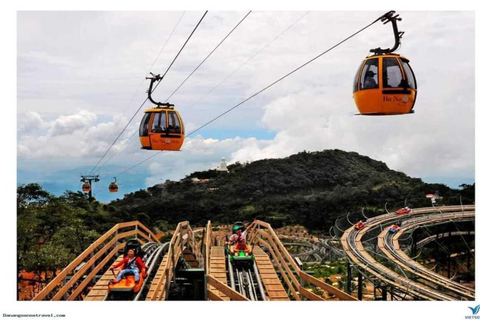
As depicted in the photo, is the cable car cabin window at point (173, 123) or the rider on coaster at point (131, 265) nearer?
the rider on coaster at point (131, 265)

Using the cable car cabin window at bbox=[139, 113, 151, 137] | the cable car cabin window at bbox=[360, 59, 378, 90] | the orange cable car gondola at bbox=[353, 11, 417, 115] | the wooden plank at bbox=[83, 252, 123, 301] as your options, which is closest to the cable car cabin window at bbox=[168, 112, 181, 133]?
the cable car cabin window at bbox=[139, 113, 151, 137]

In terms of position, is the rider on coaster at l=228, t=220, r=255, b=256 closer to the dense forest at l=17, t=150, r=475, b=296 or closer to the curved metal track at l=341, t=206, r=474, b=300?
the curved metal track at l=341, t=206, r=474, b=300

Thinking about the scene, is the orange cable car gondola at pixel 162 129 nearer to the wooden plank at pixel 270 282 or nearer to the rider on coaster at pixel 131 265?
the rider on coaster at pixel 131 265

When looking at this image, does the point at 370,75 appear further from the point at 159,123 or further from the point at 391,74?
Result: the point at 159,123

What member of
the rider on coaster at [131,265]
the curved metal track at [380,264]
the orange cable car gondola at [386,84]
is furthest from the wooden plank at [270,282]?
the orange cable car gondola at [386,84]

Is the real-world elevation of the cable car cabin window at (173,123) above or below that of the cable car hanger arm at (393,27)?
below

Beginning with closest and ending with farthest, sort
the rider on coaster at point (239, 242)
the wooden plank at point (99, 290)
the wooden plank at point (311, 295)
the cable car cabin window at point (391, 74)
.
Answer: the cable car cabin window at point (391, 74)
the wooden plank at point (311, 295)
the wooden plank at point (99, 290)
the rider on coaster at point (239, 242)
